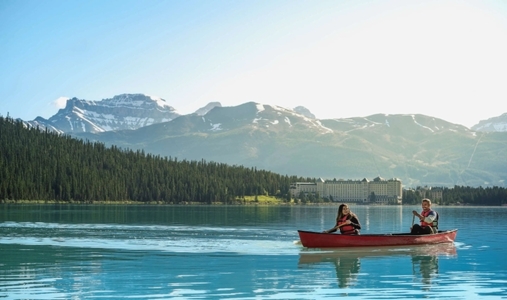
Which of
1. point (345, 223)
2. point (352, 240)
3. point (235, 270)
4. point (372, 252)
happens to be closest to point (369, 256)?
point (372, 252)

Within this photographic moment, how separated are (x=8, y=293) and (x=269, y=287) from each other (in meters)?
11.6

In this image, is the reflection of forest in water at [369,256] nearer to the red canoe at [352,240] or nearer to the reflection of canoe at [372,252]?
the reflection of canoe at [372,252]

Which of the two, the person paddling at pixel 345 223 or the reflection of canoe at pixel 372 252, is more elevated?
the person paddling at pixel 345 223

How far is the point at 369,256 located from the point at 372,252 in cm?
292

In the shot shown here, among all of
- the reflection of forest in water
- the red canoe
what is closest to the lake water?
the reflection of forest in water

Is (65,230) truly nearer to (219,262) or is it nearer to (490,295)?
(219,262)

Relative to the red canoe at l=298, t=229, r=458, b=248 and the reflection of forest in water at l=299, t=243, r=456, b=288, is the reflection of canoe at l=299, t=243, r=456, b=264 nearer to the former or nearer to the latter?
the reflection of forest in water at l=299, t=243, r=456, b=288

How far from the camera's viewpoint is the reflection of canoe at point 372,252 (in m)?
49.8

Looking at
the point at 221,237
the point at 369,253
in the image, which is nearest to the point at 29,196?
the point at 221,237

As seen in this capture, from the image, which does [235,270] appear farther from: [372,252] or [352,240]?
[372,252]

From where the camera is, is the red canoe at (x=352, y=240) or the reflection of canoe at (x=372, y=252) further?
the red canoe at (x=352, y=240)

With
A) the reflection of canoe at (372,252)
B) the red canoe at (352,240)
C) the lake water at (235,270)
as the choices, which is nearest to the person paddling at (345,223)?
the red canoe at (352,240)

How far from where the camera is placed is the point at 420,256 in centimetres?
5134

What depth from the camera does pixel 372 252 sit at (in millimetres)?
53250
